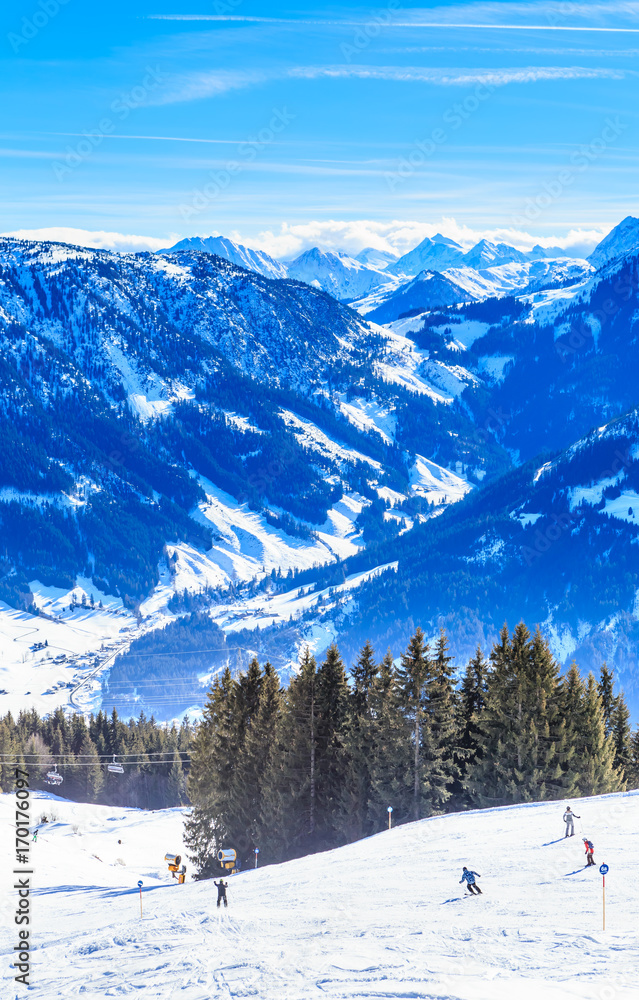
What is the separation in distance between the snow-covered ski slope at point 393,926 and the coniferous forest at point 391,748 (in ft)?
18.9

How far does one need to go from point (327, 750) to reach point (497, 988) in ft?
113

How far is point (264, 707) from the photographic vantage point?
2571 inches

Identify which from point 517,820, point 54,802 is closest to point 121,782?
point 54,802

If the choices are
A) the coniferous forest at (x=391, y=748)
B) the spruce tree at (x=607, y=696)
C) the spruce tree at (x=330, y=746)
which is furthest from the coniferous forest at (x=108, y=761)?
the spruce tree at (x=607, y=696)

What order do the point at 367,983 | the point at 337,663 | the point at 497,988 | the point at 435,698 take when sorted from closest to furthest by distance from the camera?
the point at 497,988
the point at 367,983
the point at 435,698
the point at 337,663

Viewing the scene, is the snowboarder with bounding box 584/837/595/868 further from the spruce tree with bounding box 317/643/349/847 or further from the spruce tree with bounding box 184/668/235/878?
the spruce tree with bounding box 184/668/235/878

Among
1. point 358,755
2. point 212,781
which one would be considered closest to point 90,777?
point 212,781

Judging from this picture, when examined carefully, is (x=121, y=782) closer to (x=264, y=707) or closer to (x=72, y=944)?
(x=264, y=707)

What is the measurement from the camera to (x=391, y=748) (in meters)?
58.6

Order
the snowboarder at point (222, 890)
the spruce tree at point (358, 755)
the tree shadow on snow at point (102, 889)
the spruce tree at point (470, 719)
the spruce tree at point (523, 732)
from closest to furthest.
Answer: the snowboarder at point (222, 890)
the tree shadow on snow at point (102, 889)
the spruce tree at point (523, 732)
the spruce tree at point (358, 755)
the spruce tree at point (470, 719)

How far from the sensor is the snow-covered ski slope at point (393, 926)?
2962cm

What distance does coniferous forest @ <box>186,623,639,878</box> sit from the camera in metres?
57.6

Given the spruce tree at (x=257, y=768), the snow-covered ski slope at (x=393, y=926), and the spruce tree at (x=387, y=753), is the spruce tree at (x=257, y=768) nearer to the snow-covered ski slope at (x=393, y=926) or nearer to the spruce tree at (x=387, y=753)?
the spruce tree at (x=387, y=753)

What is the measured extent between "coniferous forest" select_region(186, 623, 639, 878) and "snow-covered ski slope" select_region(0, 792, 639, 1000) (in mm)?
5770
